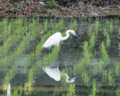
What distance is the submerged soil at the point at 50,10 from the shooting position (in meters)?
19.2

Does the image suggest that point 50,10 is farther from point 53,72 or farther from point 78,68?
point 53,72

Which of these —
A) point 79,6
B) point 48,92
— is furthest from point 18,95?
point 79,6

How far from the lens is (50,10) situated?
64.5 feet

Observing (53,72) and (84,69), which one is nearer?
(53,72)

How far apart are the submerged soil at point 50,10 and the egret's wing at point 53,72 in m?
10.9

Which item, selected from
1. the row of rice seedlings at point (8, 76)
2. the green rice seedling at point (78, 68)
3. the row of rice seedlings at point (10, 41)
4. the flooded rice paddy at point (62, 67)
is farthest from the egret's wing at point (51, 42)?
the row of rice seedlings at point (8, 76)

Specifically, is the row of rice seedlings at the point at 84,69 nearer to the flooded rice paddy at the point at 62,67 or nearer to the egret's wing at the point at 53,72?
the flooded rice paddy at the point at 62,67

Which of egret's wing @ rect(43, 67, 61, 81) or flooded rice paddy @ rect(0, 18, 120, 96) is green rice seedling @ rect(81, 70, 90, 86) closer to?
flooded rice paddy @ rect(0, 18, 120, 96)

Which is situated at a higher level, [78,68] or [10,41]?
[10,41]

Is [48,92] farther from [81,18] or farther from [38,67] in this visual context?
[81,18]

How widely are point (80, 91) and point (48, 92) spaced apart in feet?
1.66

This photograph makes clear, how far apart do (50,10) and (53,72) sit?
39.9ft

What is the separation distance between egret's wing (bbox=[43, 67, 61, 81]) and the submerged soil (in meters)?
10.9

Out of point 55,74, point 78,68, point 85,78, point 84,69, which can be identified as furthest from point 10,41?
point 85,78
